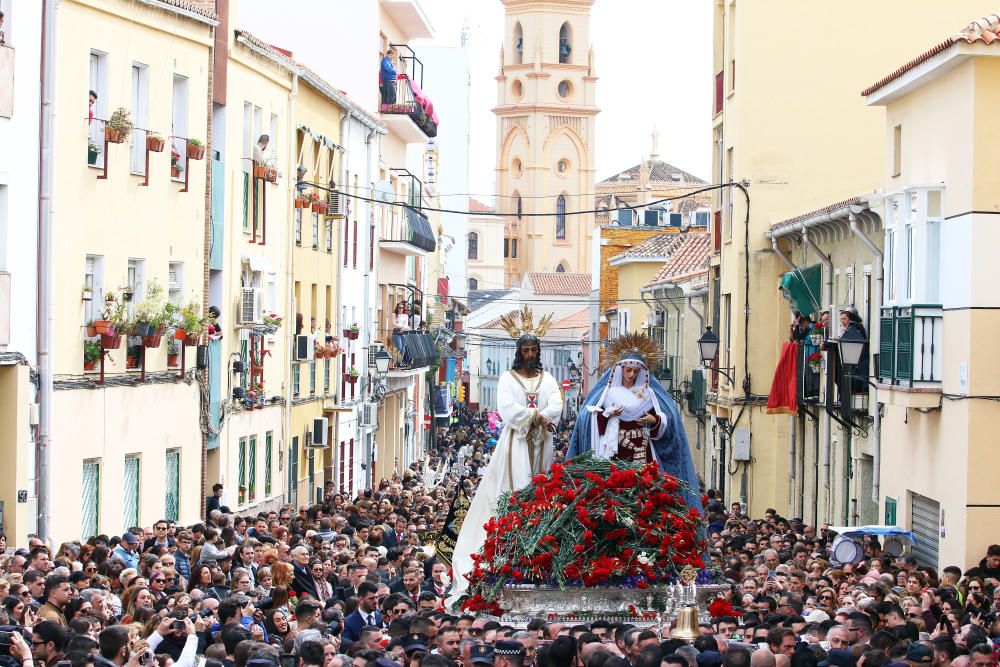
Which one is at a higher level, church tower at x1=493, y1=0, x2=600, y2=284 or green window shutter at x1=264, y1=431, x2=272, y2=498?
church tower at x1=493, y1=0, x2=600, y2=284

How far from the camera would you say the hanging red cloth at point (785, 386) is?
32312 mm

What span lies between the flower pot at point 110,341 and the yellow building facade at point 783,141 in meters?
15.7

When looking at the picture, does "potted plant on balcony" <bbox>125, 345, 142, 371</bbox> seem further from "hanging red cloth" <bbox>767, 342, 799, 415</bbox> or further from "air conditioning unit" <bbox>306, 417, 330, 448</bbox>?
"air conditioning unit" <bbox>306, 417, 330, 448</bbox>

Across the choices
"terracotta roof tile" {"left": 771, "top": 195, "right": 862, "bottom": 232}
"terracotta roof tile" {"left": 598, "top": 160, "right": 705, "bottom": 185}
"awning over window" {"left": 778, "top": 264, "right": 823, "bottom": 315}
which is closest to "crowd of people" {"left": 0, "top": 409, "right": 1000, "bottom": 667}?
"terracotta roof tile" {"left": 771, "top": 195, "right": 862, "bottom": 232}

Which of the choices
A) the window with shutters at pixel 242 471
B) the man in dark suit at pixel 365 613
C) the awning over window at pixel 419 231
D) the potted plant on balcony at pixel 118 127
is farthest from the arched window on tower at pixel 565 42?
the man in dark suit at pixel 365 613

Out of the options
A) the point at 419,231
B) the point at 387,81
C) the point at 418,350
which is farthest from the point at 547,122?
the point at 387,81

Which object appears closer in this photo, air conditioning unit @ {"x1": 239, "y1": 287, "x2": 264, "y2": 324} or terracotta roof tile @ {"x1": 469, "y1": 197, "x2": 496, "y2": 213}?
air conditioning unit @ {"x1": 239, "y1": 287, "x2": 264, "y2": 324}

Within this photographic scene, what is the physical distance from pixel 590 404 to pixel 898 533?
29.6 feet

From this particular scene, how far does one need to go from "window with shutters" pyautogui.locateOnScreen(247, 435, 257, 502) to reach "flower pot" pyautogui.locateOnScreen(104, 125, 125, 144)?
909 cm

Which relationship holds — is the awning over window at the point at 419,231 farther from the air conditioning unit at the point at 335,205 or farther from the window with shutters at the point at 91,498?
the window with shutters at the point at 91,498

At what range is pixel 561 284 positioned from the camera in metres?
126

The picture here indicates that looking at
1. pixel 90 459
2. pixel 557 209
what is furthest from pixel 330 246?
pixel 557 209

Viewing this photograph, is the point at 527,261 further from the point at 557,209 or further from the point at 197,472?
the point at 197,472

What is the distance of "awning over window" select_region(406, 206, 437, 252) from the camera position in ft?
166
